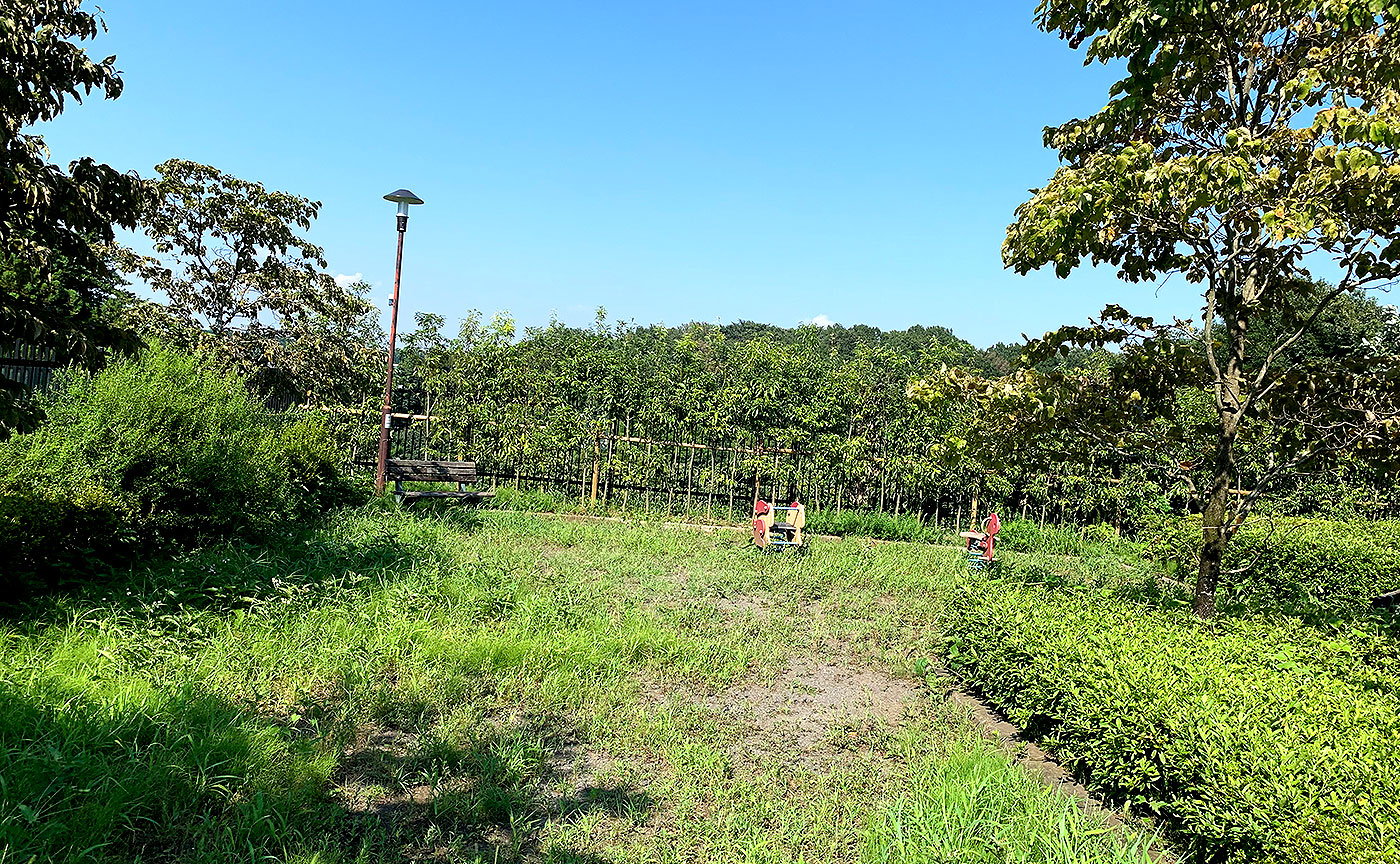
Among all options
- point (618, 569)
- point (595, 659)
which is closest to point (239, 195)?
point (618, 569)

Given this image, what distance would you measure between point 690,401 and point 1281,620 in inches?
372

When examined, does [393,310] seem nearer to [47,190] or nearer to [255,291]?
[255,291]

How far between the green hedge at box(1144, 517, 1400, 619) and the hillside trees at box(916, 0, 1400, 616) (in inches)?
87.9

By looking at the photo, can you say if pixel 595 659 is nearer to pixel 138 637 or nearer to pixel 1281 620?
pixel 138 637

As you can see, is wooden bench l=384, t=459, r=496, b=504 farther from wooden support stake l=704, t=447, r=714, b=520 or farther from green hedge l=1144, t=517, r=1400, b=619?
green hedge l=1144, t=517, r=1400, b=619

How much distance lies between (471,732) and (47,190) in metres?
3.38

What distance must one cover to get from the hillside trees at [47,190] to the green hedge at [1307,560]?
27.9 ft

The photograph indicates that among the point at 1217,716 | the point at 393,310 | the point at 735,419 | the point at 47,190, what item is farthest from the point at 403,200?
the point at 1217,716

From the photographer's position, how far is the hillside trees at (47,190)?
337 cm

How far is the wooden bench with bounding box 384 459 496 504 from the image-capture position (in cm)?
1159

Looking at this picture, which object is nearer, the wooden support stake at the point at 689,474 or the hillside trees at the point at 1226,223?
the hillside trees at the point at 1226,223

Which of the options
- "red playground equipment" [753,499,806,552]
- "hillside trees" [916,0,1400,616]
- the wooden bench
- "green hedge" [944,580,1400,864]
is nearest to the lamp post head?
the wooden bench

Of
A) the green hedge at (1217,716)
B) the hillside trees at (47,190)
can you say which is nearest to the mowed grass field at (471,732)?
the green hedge at (1217,716)

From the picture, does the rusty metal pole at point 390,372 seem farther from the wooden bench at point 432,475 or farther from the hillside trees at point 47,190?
the hillside trees at point 47,190
